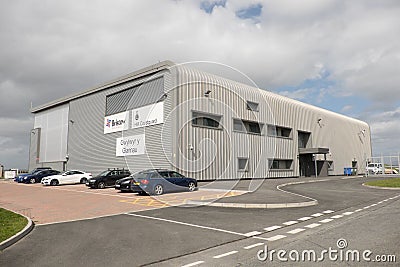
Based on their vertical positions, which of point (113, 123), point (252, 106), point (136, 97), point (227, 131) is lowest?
point (227, 131)

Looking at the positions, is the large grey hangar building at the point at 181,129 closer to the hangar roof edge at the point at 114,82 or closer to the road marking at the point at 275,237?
the hangar roof edge at the point at 114,82

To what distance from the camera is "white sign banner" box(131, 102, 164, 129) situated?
26.1m

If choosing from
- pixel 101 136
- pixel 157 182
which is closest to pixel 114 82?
pixel 101 136

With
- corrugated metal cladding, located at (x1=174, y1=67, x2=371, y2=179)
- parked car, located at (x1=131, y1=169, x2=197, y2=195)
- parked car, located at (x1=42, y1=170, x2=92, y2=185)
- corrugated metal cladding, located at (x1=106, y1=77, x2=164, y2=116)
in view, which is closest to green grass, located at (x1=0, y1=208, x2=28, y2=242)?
parked car, located at (x1=131, y1=169, x2=197, y2=195)

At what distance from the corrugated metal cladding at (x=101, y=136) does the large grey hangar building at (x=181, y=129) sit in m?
0.08

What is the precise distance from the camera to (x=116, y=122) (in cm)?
3145

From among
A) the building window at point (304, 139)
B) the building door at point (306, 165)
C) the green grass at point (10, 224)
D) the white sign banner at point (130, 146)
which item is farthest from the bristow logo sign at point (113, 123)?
the building window at point (304, 139)

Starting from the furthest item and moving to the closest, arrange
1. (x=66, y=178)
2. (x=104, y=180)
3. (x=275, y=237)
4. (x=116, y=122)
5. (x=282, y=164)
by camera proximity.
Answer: (x=282, y=164), (x=116, y=122), (x=66, y=178), (x=104, y=180), (x=275, y=237)

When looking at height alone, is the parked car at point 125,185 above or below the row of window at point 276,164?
below

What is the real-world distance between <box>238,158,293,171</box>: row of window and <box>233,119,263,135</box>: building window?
290cm

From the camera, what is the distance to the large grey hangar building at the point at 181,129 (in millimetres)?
26250

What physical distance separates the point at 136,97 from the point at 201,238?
77.2 ft

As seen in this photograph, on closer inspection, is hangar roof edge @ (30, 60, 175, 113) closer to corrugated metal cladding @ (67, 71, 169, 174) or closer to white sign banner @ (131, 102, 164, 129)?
corrugated metal cladding @ (67, 71, 169, 174)

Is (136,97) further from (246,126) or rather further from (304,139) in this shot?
(304,139)
